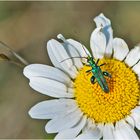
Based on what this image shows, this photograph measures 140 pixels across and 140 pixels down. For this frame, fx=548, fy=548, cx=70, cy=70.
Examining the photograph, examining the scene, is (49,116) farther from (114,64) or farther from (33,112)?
(114,64)

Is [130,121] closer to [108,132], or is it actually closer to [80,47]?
[108,132]

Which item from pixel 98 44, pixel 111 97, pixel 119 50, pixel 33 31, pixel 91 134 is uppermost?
pixel 33 31

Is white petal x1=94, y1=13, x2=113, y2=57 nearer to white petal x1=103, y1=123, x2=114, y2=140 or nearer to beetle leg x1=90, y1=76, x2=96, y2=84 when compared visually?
beetle leg x1=90, y1=76, x2=96, y2=84

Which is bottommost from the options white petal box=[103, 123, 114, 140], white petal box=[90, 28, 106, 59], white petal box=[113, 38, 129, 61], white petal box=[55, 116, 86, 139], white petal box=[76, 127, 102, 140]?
white petal box=[103, 123, 114, 140]

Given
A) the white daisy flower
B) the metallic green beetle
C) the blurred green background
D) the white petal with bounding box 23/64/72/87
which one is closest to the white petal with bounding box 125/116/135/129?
the white daisy flower

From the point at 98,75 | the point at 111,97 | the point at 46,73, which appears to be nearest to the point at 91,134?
the point at 111,97

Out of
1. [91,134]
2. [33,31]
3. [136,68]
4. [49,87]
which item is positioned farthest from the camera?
[33,31]

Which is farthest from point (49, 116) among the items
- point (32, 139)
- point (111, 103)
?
point (32, 139)
